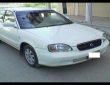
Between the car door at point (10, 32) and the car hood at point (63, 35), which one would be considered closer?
the car hood at point (63, 35)

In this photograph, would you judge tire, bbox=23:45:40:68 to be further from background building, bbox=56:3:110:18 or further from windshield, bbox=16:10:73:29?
background building, bbox=56:3:110:18

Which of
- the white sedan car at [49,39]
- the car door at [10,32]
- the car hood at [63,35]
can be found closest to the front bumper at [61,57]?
the white sedan car at [49,39]

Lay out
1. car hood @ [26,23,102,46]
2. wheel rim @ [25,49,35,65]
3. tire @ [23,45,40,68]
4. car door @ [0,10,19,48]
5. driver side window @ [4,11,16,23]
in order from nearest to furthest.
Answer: car hood @ [26,23,102,46] → tire @ [23,45,40,68] → wheel rim @ [25,49,35,65] → car door @ [0,10,19,48] → driver side window @ [4,11,16,23]

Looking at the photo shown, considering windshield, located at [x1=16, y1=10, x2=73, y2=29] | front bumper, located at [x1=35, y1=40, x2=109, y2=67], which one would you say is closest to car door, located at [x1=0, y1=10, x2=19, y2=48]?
windshield, located at [x1=16, y1=10, x2=73, y2=29]

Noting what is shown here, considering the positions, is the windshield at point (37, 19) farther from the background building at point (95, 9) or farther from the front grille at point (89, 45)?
the background building at point (95, 9)

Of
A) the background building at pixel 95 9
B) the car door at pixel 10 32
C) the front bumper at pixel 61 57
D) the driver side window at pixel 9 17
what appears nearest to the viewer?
the front bumper at pixel 61 57

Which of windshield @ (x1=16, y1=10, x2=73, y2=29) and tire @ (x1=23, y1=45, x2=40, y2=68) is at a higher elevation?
windshield @ (x1=16, y1=10, x2=73, y2=29)

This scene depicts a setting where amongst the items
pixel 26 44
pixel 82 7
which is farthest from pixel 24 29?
pixel 82 7

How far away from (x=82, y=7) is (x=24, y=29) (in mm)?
10344

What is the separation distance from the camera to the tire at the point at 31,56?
349 centimetres

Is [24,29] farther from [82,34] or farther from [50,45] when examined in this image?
[82,34]

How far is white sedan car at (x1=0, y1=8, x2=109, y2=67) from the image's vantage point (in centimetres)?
312

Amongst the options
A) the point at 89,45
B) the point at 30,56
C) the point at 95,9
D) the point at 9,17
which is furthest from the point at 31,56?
the point at 95,9

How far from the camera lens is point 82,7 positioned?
43.5 feet
